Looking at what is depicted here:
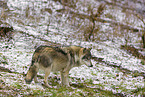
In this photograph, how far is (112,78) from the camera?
7.77 metres

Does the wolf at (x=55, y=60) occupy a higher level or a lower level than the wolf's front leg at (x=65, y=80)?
higher

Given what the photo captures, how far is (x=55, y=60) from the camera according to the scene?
5.63 metres

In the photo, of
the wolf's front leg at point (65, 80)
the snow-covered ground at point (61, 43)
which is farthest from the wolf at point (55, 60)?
the snow-covered ground at point (61, 43)

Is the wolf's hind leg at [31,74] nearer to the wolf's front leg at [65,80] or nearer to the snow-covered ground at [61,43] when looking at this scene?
the snow-covered ground at [61,43]

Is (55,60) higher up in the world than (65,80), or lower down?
higher up

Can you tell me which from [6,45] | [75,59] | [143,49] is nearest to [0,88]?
[75,59]

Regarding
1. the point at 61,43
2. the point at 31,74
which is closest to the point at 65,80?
the point at 31,74

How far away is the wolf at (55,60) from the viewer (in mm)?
5336

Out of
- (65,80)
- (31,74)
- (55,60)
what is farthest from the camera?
(65,80)

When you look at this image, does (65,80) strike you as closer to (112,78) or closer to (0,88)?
(0,88)

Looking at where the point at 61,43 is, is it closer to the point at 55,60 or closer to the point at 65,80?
the point at 65,80

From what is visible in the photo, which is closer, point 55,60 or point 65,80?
point 55,60

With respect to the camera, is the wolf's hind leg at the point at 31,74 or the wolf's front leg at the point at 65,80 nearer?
the wolf's hind leg at the point at 31,74

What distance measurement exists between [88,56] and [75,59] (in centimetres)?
46
